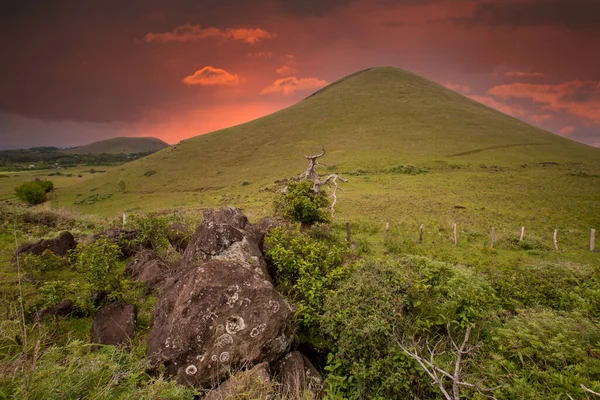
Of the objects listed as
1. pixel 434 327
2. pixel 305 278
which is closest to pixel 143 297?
pixel 305 278

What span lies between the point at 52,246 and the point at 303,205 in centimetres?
1329

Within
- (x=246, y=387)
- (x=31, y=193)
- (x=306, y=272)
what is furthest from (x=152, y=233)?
(x=31, y=193)

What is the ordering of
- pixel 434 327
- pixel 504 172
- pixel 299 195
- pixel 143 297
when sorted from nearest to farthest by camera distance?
pixel 434 327 < pixel 143 297 < pixel 299 195 < pixel 504 172

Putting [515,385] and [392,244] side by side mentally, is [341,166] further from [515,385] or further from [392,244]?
[515,385]

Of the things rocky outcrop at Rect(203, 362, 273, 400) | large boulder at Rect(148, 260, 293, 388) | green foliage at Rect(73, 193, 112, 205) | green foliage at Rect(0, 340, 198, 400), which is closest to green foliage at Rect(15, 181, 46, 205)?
green foliage at Rect(73, 193, 112, 205)

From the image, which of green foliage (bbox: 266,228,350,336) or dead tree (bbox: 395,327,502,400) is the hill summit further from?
dead tree (bbox: 395,327,502,400)

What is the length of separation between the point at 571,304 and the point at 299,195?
13703mm

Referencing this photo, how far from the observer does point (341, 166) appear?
64.4 m

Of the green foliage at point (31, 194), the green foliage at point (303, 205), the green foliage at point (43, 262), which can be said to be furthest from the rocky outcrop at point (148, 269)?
the green foliage at point (31, 194)

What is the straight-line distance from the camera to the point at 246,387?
5305 mm

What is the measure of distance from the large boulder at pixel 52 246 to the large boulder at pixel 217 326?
31.4 feet

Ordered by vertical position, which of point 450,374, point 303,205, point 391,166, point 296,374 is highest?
point 391,166

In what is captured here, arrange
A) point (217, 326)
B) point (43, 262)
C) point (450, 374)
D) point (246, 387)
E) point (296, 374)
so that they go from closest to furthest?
1. point (246, 387)
2. point (450, 374)
3. point (296, 374)
4. point (217, 326)
5. point (43, 262)

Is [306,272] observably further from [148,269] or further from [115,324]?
[148,269]
